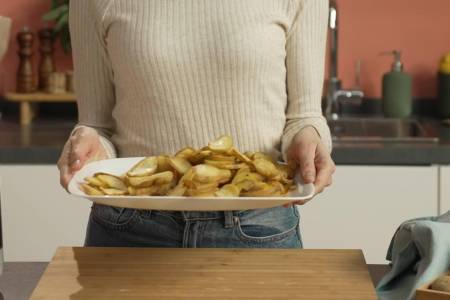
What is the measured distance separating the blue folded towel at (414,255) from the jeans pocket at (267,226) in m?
0.23

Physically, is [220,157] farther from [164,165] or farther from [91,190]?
[91,190]

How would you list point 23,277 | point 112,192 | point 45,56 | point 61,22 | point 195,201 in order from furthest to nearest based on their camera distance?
1. point 45,56
2. point 61,22
3. point 23,277
4. point 112,192
5. point 195,201

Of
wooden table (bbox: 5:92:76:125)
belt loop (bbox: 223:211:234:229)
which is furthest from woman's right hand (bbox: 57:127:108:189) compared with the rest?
wooden table (bbox: 5:92:76:125)

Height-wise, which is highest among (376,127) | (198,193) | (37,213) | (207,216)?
(198,193)

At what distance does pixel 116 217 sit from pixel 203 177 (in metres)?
0.33

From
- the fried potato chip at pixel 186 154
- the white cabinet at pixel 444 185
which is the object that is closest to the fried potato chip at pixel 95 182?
the fried potato chip at pixel 186 154

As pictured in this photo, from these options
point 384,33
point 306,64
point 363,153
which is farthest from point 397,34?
point 306,64

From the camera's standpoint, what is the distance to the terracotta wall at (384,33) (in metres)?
2.89

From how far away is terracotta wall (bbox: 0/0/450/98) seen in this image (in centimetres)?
289

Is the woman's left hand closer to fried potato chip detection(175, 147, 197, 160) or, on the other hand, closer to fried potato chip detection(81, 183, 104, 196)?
fried potato chip detection(175, 147, 197, 160)

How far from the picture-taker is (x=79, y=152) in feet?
4.53

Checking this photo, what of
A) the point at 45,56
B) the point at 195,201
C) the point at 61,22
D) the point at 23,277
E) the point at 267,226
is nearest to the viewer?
the point at 195,201

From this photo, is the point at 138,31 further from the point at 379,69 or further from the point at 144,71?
the point at 379,69

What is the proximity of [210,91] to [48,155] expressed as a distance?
0.94 metres
